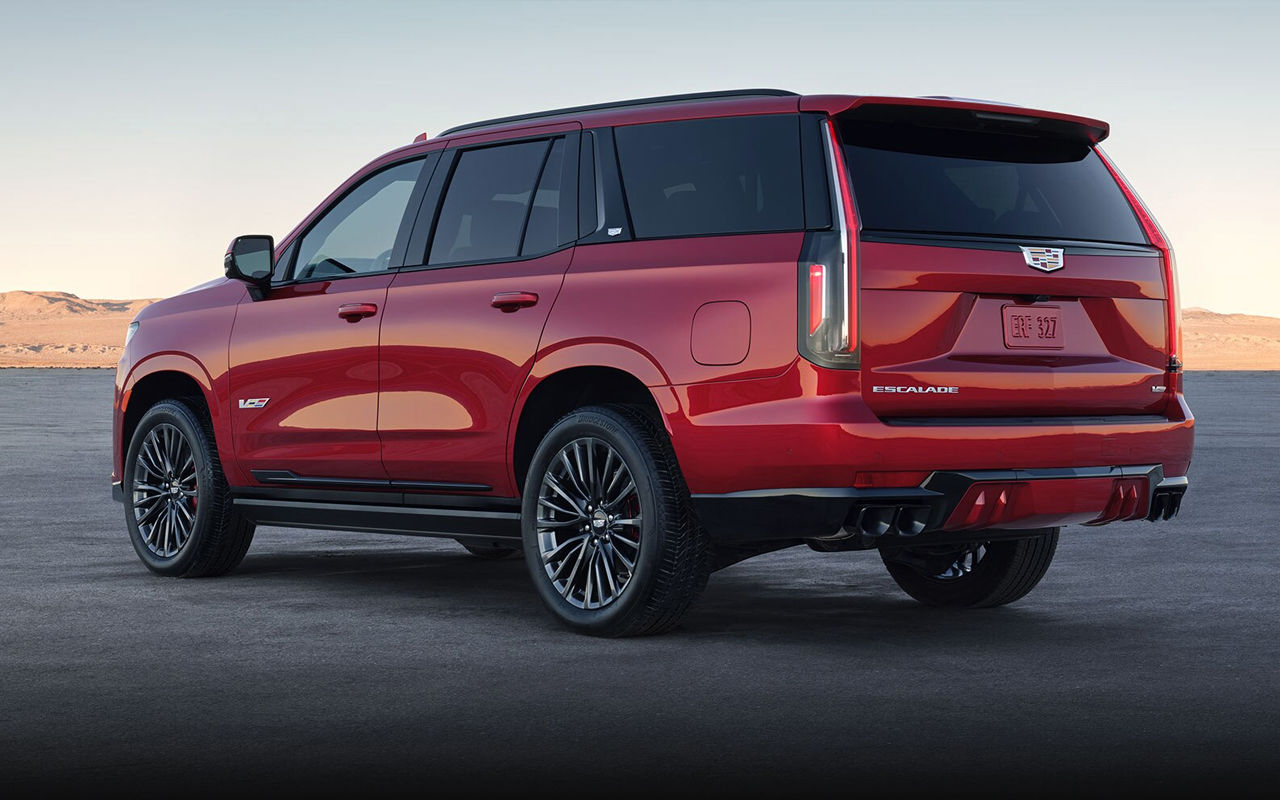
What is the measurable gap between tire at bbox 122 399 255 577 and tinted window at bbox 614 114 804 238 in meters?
3.03

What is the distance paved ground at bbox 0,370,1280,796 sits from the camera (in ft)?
15.8

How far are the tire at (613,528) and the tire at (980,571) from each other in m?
1.32

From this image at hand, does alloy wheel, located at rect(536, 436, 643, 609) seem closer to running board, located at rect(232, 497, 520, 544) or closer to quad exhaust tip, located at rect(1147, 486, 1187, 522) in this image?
running board, located at rect(232, 497, 520, 544)

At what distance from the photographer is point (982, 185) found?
22.1 feet

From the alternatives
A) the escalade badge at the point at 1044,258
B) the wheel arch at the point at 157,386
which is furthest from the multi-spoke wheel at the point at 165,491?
the escalade badge at the point at 1044,258

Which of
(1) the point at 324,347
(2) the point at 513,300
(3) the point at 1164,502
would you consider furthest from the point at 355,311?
(3) the point at 1164,502

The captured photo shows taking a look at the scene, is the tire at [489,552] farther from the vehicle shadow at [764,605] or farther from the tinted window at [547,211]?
the tinted window at [547,211]

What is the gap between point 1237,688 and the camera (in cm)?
→ 598

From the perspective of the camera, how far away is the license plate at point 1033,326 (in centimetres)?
650

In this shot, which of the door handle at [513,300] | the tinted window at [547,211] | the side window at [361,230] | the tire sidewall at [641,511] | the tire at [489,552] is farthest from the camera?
the tire at [489,552]

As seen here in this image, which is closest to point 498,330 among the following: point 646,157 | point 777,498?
point 646,157

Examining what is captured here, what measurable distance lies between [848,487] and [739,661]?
83 cm

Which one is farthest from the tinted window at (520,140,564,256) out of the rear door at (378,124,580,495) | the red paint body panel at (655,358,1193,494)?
the red paint body panel at (655,358,1193,494)

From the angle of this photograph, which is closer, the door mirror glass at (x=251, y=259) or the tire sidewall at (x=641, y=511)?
the tire sidewall at (x=641, y=511)
